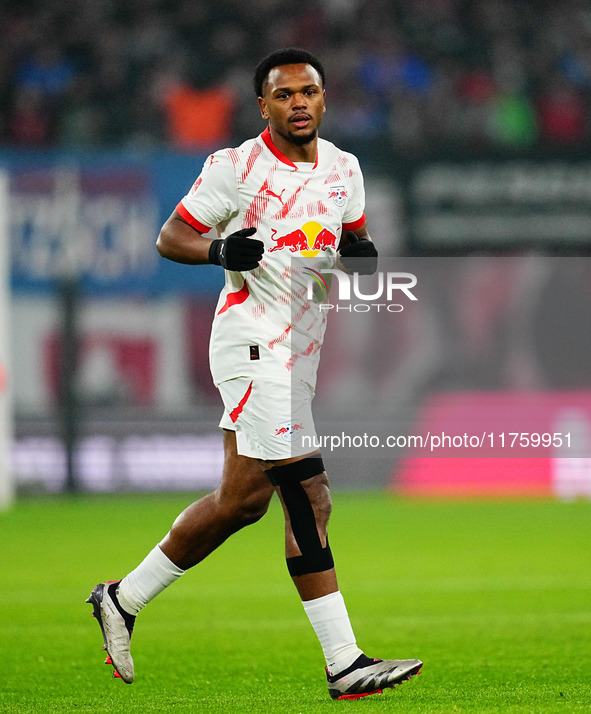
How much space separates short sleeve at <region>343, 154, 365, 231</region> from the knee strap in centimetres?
92

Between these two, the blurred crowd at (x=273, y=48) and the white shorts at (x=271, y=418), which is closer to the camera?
the white shorts at (x=271, y=418)

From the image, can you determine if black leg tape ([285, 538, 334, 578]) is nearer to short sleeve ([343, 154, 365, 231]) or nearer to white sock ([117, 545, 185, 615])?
white sock ([117, 545, 185, 615])

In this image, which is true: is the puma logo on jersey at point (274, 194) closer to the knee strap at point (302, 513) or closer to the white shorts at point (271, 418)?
the white shorts at point (271, 418)

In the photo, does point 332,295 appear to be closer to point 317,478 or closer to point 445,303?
point 317,478

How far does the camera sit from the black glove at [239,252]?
425cm

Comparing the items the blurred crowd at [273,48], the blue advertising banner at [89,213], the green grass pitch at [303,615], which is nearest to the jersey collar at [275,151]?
the green grass pitch at [303,615]

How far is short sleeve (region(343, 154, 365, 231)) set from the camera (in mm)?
4730

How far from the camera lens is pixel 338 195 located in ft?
15.2

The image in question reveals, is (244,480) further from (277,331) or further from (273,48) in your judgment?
(273,48)

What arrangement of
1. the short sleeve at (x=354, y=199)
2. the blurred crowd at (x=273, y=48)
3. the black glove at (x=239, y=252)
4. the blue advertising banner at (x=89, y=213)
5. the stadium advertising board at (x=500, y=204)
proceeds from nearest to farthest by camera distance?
A: 1. the black glove at (x=239, y=252)
2. the short sleeve at (x=354, y=199)
3. the stadium advertising board at (x=500, y=204)
4. the blue advertising banner at (x=89, y=213)
5. the blurred crowd at (x=273, y=48)

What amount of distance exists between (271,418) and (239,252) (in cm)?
58

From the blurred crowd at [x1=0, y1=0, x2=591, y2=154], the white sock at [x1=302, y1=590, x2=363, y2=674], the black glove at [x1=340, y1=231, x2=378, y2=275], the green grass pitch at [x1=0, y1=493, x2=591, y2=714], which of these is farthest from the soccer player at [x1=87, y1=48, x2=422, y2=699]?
the blurred crowd at [x1=0, y1=0, x2=591, y2=154]

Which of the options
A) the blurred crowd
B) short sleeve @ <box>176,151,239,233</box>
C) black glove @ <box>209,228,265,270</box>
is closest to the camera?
black glove @ <box>209,228,265,270</box>

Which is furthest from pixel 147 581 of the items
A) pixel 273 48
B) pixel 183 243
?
pixel 273 48
